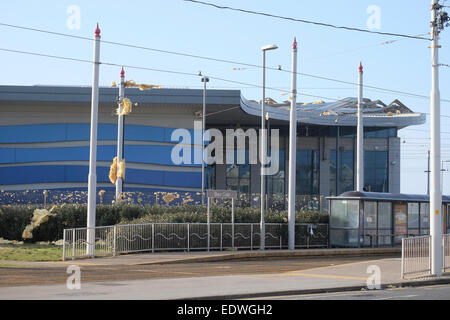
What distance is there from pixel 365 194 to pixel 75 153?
27.2 meters

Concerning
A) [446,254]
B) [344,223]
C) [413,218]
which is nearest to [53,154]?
[344,223]

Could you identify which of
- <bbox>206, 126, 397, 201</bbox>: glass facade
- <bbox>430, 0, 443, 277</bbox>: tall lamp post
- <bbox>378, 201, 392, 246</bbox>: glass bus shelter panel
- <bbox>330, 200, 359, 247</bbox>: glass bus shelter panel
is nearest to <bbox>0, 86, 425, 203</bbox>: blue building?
<bbox>206, 126, 397, 201</bbox>: glass facade

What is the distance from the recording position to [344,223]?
3591 centimetres

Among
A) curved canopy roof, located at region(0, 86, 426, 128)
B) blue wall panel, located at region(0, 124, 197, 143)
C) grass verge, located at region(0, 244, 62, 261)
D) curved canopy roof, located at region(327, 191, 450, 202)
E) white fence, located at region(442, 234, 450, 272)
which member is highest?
curved canopy roof, located at region(0, 86, 426, 128)

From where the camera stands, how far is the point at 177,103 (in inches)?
2115

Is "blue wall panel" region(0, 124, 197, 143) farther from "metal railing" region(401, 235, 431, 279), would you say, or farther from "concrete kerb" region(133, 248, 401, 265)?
"metal railing" region(401, 235, 431, 279)

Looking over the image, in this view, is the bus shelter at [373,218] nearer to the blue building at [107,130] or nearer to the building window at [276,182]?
the blue building at [107,130]

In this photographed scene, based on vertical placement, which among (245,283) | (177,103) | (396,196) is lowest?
(245,283)

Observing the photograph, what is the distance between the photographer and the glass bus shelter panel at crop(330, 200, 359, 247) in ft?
115

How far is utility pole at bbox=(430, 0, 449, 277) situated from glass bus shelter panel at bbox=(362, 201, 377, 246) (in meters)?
13.6

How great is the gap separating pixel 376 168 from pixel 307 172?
6759 mm

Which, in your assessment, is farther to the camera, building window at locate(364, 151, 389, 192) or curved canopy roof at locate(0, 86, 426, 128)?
building window at locate(364, 151, 389, 192)
